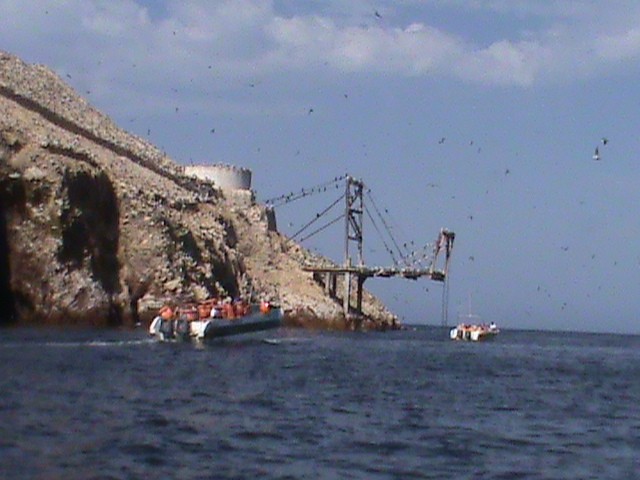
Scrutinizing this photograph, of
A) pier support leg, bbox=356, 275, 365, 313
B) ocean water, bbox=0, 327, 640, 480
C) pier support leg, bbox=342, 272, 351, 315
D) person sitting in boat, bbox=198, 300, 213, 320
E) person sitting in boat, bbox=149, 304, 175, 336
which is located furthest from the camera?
pier support leg, bbox=356, 275, 365, 313

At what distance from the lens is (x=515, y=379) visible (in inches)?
2067

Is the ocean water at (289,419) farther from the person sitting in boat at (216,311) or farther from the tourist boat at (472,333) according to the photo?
the tourist boat at (472,333)

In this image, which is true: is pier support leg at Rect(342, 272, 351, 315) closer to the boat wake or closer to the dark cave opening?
the dark cave opening

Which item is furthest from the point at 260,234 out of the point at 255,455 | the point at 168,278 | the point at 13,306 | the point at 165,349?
the point at 255,455

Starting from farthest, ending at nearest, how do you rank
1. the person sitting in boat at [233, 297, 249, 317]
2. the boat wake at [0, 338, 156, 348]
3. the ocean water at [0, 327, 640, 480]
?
the person sitting in boat at [233, 297, 249, 317]
the boat wake at [0, 338, 156, 348]
the ocean water at [0, 327, 640, 480]

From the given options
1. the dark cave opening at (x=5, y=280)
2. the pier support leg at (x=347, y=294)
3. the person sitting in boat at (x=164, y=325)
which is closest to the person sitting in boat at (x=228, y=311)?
the person sitting in boat at (x=164, y=325)

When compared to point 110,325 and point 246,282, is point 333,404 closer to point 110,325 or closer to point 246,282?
point 110,325

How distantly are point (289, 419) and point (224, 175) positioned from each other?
296 ft

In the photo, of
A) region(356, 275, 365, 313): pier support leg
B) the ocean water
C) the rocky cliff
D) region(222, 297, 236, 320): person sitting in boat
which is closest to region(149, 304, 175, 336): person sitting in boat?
the ocean water

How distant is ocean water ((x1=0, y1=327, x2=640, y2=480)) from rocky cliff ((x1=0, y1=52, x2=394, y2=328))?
69.4 ft

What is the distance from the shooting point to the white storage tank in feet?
396

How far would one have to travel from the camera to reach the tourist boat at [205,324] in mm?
63188

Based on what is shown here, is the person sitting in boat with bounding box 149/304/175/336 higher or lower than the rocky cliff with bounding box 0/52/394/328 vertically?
lower

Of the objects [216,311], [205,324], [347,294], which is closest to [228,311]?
[216,311]
